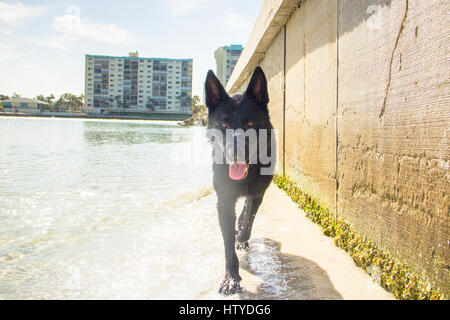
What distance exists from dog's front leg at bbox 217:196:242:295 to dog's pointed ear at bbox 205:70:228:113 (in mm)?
1010

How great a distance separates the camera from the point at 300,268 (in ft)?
10.1

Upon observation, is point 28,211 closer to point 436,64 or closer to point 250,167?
point 250,167

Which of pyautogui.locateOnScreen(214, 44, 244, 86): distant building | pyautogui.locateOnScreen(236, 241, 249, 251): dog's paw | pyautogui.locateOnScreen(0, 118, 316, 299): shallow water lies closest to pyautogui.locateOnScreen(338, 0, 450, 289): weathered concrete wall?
pyautogui.locateOnScreen(0, 118, 316, 299): shallow water

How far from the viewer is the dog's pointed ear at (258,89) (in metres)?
3.46

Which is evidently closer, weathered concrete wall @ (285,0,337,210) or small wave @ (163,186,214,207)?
weathered concrete wall @ (285,0,337,210)

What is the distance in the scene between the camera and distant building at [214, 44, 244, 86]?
117m

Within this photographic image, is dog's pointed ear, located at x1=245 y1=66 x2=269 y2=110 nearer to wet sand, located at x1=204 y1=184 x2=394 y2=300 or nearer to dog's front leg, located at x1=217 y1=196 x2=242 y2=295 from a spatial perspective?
dog's front leg, located at x1=217 y1=196 x2=242 y2=295

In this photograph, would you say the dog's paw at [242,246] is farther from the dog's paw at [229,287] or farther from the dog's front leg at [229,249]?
the dog's paw at [229,287]

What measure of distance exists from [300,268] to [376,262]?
642 millimetres

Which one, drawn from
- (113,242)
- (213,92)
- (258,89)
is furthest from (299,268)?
(113,242)

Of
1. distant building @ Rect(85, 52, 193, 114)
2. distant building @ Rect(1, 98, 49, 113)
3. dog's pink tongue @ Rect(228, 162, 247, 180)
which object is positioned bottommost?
dog's pink tongue @ Rect(228, 162, 247, 180)

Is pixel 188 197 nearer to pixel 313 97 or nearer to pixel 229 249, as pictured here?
pixel 313 97

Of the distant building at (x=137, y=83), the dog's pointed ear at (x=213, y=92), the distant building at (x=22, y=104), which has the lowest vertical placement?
the dog's pointed ear at (x=213, y=92)

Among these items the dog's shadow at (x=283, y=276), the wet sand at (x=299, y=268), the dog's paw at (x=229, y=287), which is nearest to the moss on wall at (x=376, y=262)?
the wet sand at (x=299, y=268)
